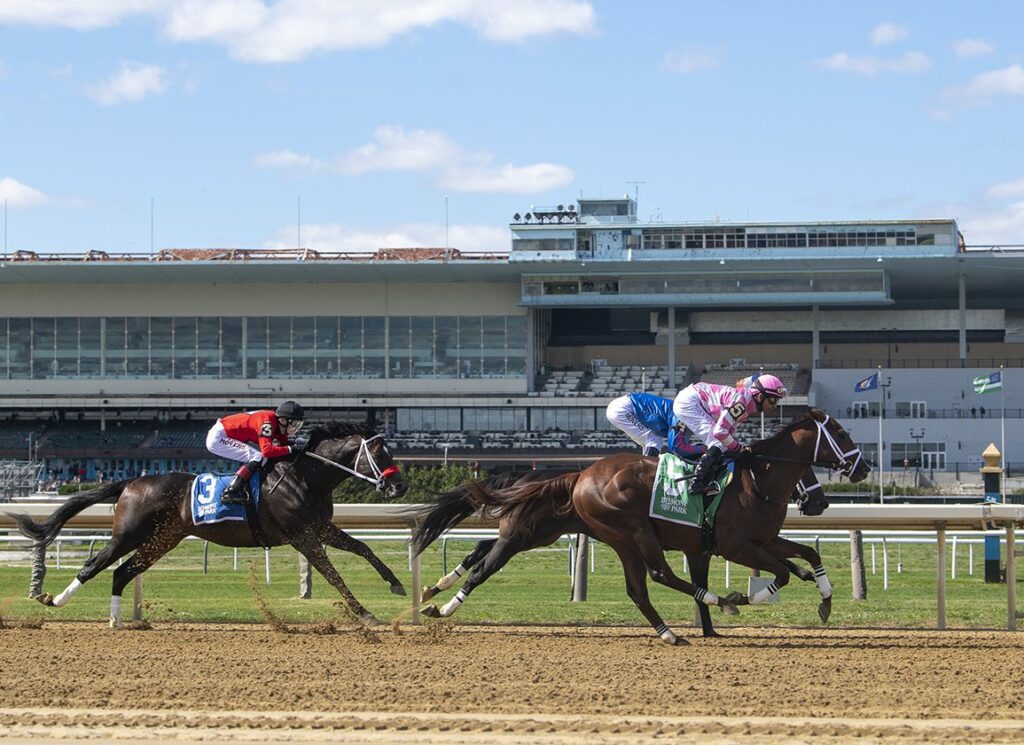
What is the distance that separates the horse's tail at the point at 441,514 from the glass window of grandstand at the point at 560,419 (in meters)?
35.7

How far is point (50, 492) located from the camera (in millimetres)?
36625

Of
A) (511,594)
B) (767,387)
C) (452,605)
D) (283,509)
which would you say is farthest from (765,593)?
(511,594)

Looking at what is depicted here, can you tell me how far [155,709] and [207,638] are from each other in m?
2.73

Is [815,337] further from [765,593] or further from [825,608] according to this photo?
[765,593]

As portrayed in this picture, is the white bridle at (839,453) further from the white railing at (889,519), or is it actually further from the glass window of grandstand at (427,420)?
the glass window of grandstand at (427,420)

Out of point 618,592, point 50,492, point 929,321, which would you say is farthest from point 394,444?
point 618,592

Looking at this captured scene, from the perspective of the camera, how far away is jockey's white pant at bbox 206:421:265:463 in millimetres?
9547

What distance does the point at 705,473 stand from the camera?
A: 27.5 feet

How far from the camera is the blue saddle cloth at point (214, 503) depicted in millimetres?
9273

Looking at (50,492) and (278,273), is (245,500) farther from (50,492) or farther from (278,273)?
(278,273)

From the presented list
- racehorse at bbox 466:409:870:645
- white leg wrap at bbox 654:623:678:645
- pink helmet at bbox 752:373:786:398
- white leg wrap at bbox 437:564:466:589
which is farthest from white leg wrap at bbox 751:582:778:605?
white leg wrap at bbox 437:564:466:589

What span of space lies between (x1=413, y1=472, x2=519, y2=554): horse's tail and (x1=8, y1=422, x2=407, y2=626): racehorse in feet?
0.99

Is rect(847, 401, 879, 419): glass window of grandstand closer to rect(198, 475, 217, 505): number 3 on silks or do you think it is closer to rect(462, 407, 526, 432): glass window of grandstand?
rect(462, 407, 526, 432): glass window of grandstand

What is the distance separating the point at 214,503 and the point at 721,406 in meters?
3.46
